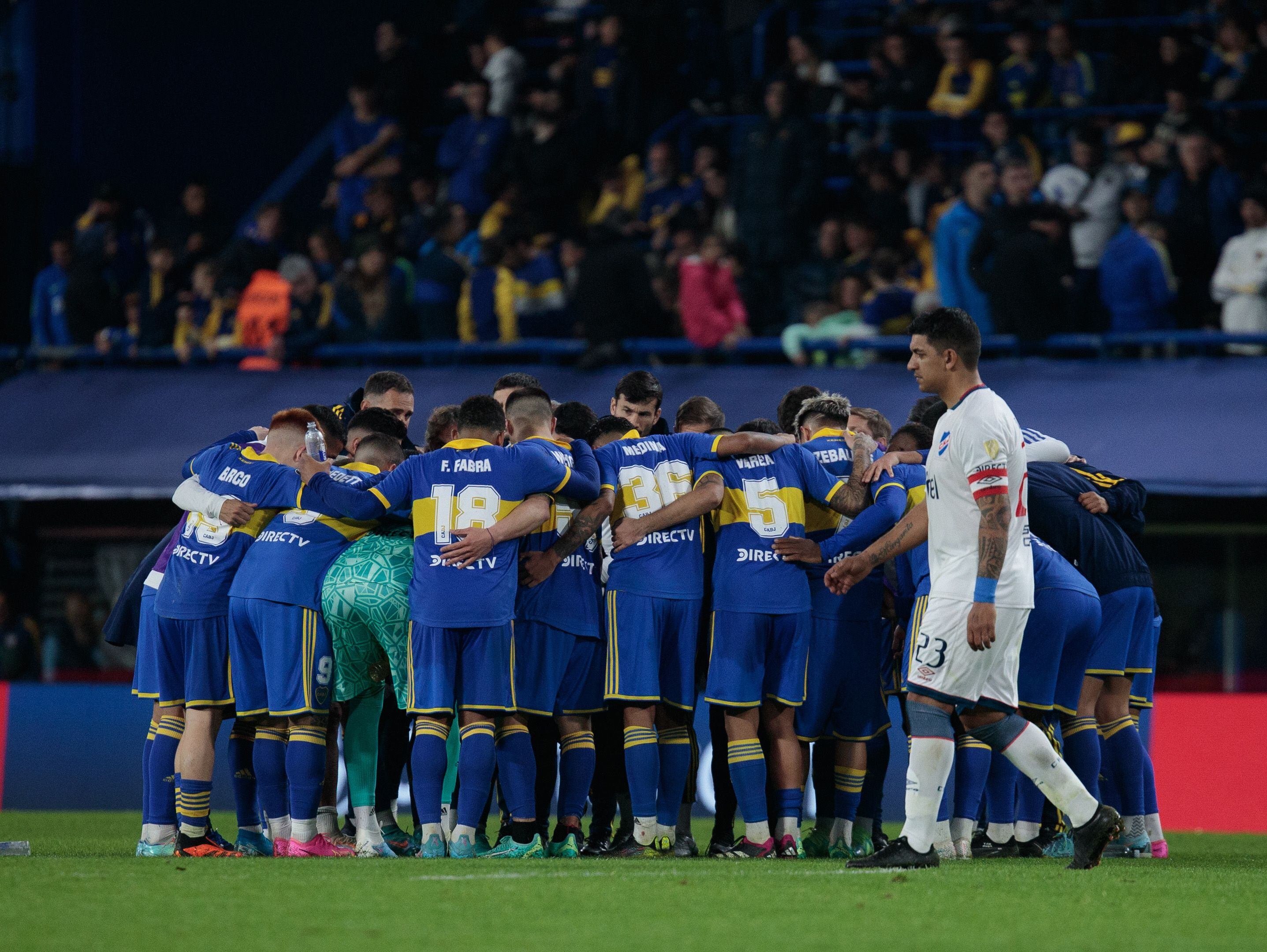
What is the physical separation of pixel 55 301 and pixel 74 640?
3517 mm

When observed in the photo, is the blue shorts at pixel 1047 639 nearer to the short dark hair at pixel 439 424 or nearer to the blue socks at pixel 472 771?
the blue socks at pixel 472 771

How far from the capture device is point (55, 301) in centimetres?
1830

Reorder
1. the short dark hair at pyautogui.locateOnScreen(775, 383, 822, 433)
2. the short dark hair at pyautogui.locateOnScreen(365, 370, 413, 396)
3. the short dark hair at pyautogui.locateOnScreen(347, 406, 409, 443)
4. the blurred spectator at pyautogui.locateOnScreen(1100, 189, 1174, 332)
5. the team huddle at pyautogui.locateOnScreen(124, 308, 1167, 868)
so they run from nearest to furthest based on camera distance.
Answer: the team huddle at pyautogui.locateOnScreen(124, 308, 1167, 868) < the short dark hair at pyautogui.locateOnScreen(347, 406, 409, 443) < the short dark hair at pyautogui.locateOnScreen(365, 370, 413, 396) < the short dark hair at pyautogui.locateOnScreen(775, 383, 822, 433) < the blurred spectator at pyautogui.locateOnScreen(1100, 189, 1174, 332)

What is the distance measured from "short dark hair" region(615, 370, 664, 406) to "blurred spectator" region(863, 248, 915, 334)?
6508 mm

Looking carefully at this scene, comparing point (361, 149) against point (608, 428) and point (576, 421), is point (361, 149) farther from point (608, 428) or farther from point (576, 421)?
point (608, 428)

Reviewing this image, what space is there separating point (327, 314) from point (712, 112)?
4.52m

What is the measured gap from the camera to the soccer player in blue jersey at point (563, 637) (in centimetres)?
832

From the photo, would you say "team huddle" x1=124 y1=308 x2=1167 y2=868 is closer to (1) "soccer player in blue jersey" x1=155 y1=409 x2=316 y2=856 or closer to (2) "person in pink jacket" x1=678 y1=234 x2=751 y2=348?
(1) "soccer player in blue jersey" x1=155 y1=409 x2=316 y2=856

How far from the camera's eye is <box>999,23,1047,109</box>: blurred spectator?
16.8 meters

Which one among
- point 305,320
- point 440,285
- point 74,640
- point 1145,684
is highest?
point 440,285

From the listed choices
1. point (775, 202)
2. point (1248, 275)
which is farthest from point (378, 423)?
point (1248, 275)

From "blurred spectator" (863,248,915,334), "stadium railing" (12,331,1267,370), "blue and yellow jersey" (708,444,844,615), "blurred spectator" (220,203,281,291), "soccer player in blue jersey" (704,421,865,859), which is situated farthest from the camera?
"blurred spectator" (220,203,281,291)

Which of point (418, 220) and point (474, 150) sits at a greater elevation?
point (474, 150)

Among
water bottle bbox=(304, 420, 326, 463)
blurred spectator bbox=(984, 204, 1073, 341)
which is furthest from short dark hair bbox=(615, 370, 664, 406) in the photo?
blurred spectator bbox=(984, 204, 1073, 341)
